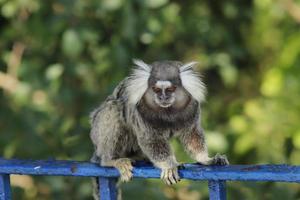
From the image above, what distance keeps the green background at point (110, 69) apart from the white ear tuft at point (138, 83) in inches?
31.4

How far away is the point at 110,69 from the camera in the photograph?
4117 mm

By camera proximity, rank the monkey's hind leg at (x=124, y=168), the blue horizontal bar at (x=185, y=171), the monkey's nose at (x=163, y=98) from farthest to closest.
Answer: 1. the monkey's nose at (x=163, y=98)
2. the monkey's hind leg at (x=124, y=168)
3. the blue horizontal bar at (x=185, y=171)

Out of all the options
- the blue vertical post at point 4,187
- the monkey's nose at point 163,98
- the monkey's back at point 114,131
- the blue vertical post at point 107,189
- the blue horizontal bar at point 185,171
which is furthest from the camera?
the monkey's back at point 114,131

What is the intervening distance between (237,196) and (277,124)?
1.27 meters

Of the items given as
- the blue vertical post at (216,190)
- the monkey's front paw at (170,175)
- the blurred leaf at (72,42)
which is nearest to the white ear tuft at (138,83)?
the monkey's front paw at (170,175)

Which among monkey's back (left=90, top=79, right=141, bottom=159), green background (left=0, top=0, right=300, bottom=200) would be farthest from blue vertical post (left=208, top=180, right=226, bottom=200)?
green background (left=0, top=0, right=300, bottom=200)

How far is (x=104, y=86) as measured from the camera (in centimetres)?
431

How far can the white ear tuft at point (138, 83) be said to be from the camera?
248 cm

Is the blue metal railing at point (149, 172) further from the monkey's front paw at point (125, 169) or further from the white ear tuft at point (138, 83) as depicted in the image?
the white ear tuft at point (138, 83)

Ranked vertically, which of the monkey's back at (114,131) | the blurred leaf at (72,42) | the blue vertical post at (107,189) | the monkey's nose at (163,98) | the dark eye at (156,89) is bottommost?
the blue vertical post at (107,189)

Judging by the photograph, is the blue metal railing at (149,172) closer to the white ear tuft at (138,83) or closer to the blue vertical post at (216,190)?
the blue vertical post at (216,190)

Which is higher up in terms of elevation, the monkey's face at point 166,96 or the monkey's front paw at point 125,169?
the monkey's face at point 166,96

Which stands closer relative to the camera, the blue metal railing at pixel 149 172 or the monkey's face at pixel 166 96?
the blue metal railing at pixel 149 172

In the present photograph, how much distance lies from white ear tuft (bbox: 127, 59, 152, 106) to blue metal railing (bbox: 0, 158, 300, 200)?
0.44 metres
